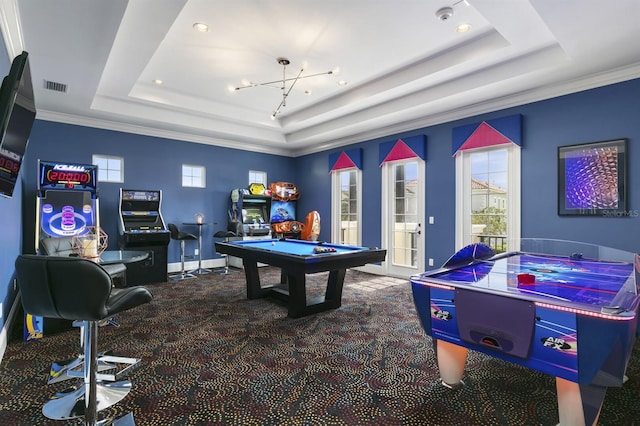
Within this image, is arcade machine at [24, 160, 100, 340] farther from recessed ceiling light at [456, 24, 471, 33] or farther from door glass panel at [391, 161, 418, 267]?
recessed ceiling light at [456, 24, 471, 33]

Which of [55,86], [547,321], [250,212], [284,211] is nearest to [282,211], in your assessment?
[284,211]

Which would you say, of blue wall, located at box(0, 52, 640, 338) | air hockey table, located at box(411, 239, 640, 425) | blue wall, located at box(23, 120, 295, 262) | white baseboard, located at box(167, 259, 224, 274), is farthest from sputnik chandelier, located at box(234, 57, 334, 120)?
white baseboard, located at box(167, 259, 224, 274)

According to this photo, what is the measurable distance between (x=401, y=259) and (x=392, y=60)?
360 cm

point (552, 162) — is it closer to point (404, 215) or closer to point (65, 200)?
point (404, 215)

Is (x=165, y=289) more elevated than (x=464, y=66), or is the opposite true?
(x=464, y=66)

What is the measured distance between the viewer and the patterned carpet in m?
2.01

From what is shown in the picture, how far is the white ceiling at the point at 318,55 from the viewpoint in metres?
2.98

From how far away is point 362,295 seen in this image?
493 cm

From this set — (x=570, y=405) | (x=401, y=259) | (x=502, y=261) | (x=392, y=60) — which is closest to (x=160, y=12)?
(x=392, y=60)

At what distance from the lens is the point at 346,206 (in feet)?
24.8

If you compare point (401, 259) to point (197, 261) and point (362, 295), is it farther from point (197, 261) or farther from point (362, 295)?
point (197, 261)

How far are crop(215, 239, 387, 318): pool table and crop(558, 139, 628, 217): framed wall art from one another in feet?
8.33

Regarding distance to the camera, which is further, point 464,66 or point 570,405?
point 464,66

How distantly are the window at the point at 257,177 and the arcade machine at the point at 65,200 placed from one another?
3392 mm
